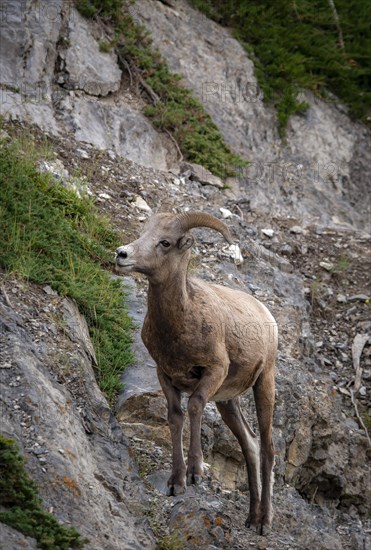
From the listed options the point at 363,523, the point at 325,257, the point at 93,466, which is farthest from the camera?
the point at 325,257

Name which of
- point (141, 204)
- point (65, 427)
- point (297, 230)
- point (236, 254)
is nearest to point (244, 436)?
point (65, 427)

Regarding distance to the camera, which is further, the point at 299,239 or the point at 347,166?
the point at 347,166

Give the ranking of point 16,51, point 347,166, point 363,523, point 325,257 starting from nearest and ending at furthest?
point 363,523, point 16,51, point 325,257, point 347,166

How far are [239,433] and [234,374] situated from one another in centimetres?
80

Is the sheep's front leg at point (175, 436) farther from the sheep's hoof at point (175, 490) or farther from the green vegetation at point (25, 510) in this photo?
the green vegetation at point (25, 510)

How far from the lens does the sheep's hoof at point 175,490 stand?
22.2ft

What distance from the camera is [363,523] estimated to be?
10.5 m

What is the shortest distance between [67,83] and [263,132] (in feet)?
13.1

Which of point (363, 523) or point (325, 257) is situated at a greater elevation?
point (325, 257)

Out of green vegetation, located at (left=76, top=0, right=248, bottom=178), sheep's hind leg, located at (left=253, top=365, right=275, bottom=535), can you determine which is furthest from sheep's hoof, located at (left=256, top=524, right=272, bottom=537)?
green vegetation, located at (left=76, top=0, right=248, bottom=178)

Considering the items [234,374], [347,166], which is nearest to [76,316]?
[234,374]

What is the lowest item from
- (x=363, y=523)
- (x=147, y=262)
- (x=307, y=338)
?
(x=363, y=523)

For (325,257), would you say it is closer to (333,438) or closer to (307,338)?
(307,338)

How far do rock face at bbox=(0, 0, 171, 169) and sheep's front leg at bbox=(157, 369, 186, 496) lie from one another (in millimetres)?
5790
